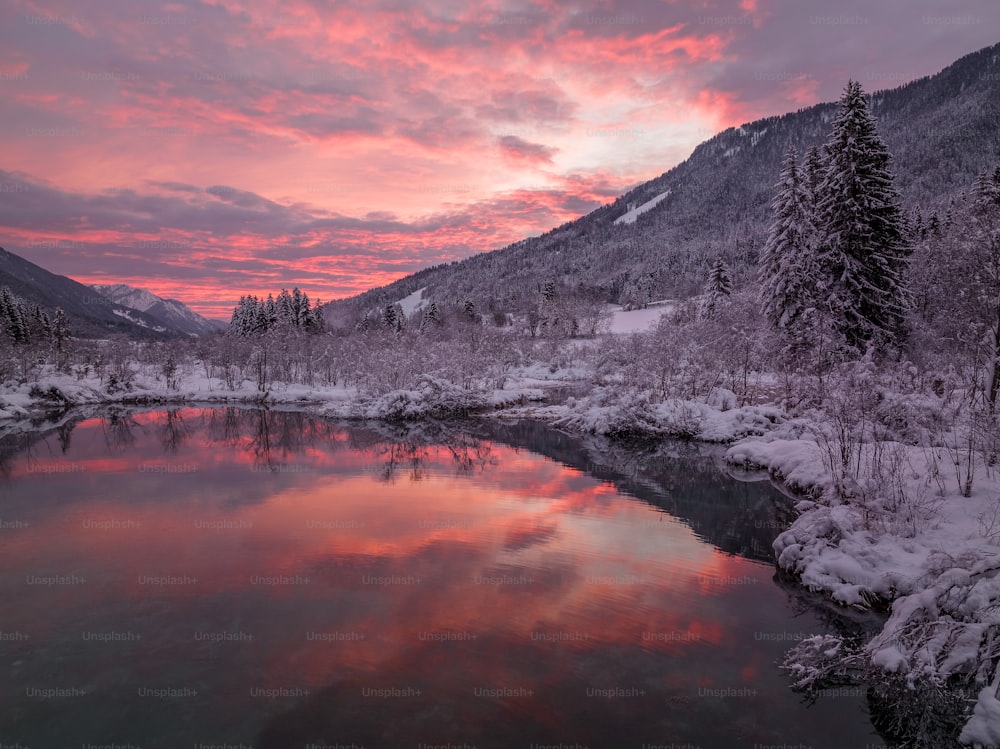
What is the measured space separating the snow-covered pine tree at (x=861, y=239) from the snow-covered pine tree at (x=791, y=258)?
1147 mm

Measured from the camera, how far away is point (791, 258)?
96.1 feet

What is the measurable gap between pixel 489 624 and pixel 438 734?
9.32 feet

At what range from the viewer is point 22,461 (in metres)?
24.2

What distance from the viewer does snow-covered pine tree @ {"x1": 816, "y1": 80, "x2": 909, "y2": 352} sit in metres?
25.9

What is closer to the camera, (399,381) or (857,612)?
(857,612)

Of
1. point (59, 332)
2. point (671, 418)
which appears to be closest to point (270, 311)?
point (59, 332)

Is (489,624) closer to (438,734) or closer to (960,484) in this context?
(438,734)

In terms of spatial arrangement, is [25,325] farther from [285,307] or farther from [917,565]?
[917,565]

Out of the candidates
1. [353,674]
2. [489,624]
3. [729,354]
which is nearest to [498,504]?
[489,624]

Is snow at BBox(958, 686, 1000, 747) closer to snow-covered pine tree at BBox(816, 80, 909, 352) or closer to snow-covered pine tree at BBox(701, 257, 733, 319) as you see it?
snow-covered pine tree at BBox(816, 80, 909, 352)

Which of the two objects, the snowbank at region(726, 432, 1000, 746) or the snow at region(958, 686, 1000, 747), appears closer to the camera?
the snow at region(958, 686, 1000, 747)

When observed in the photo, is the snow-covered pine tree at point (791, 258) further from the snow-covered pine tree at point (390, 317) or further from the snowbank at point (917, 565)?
the snow-covered pine tree at point (390, 317)

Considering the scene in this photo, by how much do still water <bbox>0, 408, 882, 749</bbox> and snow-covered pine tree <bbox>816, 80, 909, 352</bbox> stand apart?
41.9 ft

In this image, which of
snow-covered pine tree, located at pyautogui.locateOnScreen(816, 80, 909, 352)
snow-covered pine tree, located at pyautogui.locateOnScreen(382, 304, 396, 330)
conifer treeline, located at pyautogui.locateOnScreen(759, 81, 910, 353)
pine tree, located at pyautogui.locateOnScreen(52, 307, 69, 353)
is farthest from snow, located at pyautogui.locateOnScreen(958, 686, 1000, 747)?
snow-covered pine tree, located at pyautogui.locateOnScreen(382, 304, 396, 330)
